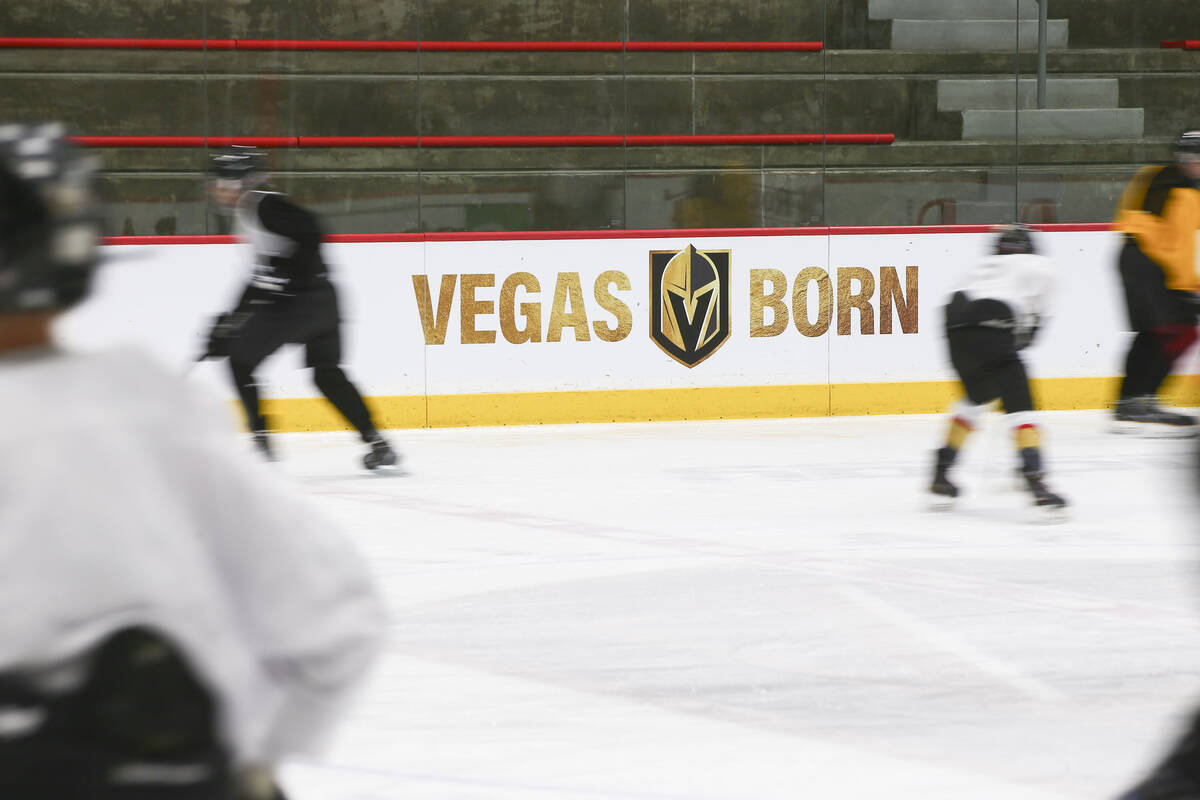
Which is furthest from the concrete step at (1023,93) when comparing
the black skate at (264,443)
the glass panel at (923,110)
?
the black skate at (264,443)

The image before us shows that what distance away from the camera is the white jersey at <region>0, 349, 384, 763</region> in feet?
3.72

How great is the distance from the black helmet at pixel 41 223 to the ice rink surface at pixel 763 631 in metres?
1.20

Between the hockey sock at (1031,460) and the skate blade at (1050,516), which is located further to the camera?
the skate blade at (1050,516)

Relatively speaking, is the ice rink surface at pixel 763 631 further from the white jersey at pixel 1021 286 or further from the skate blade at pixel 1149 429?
the skate blade at pixel 1149 429

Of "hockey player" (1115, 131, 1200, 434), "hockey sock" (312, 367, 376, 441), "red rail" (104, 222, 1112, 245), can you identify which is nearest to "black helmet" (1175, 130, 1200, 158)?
"hockey player" (1115, 131, 1200, 434)

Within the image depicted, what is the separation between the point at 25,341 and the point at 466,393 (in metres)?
8.73

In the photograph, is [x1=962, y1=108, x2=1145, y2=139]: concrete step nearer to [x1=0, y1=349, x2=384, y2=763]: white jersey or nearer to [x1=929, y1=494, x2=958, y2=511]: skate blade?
[x1=929, y1=494, x2=958, y2=511]: skate blade

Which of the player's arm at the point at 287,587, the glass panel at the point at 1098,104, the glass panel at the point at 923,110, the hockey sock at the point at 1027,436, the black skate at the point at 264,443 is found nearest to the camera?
the player's arm at the point at 287,587

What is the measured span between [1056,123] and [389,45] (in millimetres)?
4616

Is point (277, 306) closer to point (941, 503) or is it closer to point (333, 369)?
point (333, 369)

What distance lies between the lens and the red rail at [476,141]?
10.5 meters

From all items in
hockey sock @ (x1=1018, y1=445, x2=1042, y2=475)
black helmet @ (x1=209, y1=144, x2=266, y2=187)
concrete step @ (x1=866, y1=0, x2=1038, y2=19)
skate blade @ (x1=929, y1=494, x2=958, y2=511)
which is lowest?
skate blade @ (x1=929, y1=494, x2=958, y2=511)

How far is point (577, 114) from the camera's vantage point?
11.2 meters

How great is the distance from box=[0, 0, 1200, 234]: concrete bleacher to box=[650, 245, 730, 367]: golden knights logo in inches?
11.5
